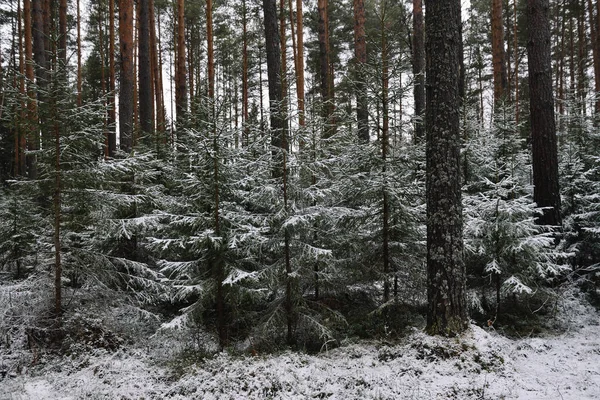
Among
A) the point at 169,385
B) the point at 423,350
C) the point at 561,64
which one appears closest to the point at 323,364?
the point at 423,350

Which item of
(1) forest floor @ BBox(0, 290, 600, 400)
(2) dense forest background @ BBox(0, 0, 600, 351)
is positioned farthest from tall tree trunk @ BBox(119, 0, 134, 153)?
(1) forest floor @ BBox(0, 290, 600, 400)

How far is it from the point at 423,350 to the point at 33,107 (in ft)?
25.9

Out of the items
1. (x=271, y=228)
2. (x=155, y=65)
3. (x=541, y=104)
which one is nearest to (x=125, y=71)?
(x=271, y=228)

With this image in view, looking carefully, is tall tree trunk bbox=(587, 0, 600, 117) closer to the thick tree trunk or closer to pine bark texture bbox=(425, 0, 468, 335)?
the thick tree trunk

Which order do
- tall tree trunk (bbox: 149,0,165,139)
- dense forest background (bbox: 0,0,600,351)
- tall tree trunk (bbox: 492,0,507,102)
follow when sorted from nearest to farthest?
1. dense forest background (bbox: 0,0,600,351)
2. tall tree trunk (bbox: 492,0,507,102)
3. tall tree trunk (bbox: 149,0,165,139)

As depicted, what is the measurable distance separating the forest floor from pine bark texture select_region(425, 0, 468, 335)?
0.51 metres

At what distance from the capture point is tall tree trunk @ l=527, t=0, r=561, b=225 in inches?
309

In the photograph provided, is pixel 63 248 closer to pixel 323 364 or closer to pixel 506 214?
pixel 323 364

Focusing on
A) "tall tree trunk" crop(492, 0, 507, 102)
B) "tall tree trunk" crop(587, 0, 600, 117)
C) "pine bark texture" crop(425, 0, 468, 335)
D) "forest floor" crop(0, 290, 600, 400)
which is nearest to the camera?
"forest floor" crop(0, 290, 600, 400)

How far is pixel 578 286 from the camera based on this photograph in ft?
24.9

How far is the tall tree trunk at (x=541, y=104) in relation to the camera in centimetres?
786

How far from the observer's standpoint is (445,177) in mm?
5430

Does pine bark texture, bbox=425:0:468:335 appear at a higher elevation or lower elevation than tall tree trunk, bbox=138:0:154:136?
lower

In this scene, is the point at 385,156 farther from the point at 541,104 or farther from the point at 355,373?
the point at 541,104
